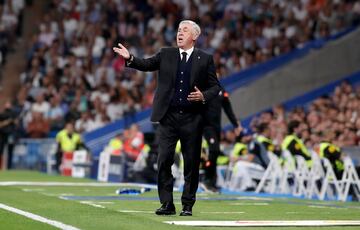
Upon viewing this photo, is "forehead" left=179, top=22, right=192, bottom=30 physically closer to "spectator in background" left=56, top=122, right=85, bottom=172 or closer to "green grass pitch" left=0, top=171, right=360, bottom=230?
"green grass pitch" left=0, top=171, right=360, bottom=230

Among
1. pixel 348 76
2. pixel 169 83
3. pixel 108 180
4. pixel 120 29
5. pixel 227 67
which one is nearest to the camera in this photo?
pixel 169 83

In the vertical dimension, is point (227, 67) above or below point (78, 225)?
above

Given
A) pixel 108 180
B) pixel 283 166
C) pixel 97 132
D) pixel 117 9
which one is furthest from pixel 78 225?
pixel 117 9

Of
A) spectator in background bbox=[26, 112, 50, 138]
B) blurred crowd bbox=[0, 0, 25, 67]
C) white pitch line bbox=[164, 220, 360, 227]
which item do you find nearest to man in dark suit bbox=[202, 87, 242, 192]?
white pitch line bbox=[164, 220, 360, 227]

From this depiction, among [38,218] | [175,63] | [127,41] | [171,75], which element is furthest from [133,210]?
[127,41]

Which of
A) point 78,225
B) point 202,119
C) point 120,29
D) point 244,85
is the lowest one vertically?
point 78,225

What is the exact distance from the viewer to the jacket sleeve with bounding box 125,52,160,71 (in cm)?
1241

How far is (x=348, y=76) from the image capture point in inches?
1097

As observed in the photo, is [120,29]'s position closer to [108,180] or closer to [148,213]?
[108,180]

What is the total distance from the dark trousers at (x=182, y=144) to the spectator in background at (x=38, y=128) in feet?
56.9

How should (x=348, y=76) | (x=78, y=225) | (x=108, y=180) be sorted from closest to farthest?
(x=78, y=225), (x=108, y=180), (x=348, y=76)

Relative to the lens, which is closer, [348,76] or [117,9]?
[348,76]

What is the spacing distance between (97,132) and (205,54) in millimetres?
15600

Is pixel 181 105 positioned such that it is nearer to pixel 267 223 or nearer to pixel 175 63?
→ pixel 175 63
